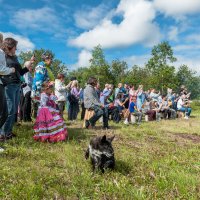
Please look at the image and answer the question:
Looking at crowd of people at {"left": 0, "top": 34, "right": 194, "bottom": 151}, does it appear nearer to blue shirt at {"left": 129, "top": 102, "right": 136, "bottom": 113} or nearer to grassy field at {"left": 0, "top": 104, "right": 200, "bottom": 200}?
blue shirt at {"left": 129, "top": 102, "right": 136, "bottom": 113}

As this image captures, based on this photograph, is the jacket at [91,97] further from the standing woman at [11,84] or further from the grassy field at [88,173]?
the standing woman at [11,84]

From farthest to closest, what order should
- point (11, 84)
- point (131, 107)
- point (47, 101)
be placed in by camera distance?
point (131, 107) < point (47, 101) < point (11, 84)

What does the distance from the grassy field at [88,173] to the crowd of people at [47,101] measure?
0.54m

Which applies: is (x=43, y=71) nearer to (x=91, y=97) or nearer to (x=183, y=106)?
(x=91, y=97)

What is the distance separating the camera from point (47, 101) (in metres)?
7.90

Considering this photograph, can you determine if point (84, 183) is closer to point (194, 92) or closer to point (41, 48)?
point (41, 48)

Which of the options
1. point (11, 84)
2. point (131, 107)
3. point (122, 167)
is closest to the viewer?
point (122, 167)

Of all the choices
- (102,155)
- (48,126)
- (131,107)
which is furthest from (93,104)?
(102,155)

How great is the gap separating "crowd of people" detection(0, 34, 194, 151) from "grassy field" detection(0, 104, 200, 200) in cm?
54

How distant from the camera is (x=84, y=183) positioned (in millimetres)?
4484

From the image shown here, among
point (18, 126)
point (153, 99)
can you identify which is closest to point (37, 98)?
point (18, 126)

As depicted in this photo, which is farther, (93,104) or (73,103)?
(73,103)

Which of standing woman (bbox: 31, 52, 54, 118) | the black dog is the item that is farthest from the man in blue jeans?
the black dog

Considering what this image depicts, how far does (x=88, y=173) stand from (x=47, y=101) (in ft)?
11.4
